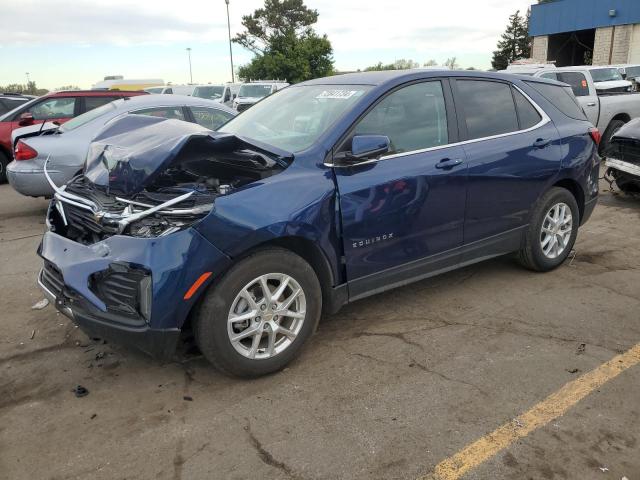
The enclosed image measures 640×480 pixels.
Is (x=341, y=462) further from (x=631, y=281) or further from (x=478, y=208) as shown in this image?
(x=631, y=281)

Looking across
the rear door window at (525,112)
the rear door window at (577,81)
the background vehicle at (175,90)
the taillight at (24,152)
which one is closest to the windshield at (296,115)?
the rear door window at (525,112)

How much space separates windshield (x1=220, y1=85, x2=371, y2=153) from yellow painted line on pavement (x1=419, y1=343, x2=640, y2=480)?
6.73 ft

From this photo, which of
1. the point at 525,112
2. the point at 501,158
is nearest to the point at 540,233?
the point at 501,158

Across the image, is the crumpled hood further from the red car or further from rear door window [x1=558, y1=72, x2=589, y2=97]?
rear door window [x1=558, y1=72, x2=589, y2=97]

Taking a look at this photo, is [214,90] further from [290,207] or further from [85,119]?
[290,207]

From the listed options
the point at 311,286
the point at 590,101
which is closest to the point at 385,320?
the point at 311,286

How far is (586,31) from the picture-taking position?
118ft

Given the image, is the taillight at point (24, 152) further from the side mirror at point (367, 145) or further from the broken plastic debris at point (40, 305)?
the side mirror at point (367, 145)

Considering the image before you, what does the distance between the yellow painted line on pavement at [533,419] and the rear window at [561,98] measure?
2.38 m

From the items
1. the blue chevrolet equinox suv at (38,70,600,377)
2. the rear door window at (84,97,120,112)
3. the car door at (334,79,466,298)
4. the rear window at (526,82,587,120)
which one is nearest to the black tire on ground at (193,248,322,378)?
the blue chevrolet equinox suv at (38,70,600,377)

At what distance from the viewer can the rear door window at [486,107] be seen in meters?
4.22

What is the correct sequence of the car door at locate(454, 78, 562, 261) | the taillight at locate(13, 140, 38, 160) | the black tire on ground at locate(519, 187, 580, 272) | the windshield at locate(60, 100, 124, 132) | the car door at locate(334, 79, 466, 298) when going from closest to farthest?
the car door at locate(334, 79, 466, 298), the car door at locate(454, 78, 562, 261), the black tire on ground at locate(519, 187, 580, 272), the taillight at locate(13, 140, 38, 160), the windshield at locate(60, 100, 124, 132)

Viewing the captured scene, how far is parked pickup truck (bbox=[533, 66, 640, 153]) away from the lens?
36.1 feet

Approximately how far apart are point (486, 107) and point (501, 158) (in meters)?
0.44
